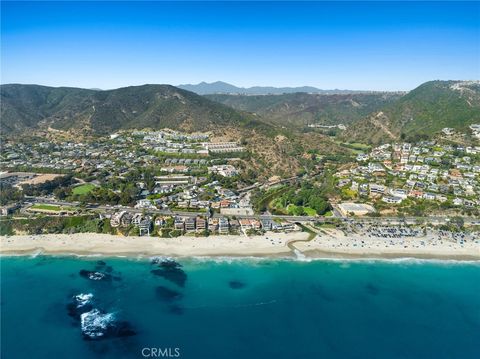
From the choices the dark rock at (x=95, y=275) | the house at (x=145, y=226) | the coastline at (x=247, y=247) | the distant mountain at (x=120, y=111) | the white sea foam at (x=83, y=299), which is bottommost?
the white sea foam at (x=83, y=299)

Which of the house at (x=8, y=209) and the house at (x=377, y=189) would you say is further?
the house at (x=377, y=189)

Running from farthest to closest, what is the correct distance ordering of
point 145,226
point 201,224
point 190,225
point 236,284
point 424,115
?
point 424,115 → point 201,224 → point 190,225 → point 145,226 → point 236,284

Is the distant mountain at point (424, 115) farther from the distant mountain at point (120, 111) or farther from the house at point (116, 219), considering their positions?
the house at point (116, 219)

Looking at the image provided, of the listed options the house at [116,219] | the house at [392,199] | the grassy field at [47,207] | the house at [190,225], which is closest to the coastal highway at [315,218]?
the grassy field at [47,207]

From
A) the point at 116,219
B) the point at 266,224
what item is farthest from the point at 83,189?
the point at 266,224

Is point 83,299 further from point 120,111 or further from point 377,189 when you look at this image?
point 120,111

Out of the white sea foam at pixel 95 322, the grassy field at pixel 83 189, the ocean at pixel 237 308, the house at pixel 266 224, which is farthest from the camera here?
the grassy field at pixel 83 189

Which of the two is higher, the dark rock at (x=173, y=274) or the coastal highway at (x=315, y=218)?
the coastal highway at (x=315, y=218)

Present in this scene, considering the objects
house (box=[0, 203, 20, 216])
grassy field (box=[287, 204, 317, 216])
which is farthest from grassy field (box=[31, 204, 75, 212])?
grassy field (box=[287, 204, 317, 216])
